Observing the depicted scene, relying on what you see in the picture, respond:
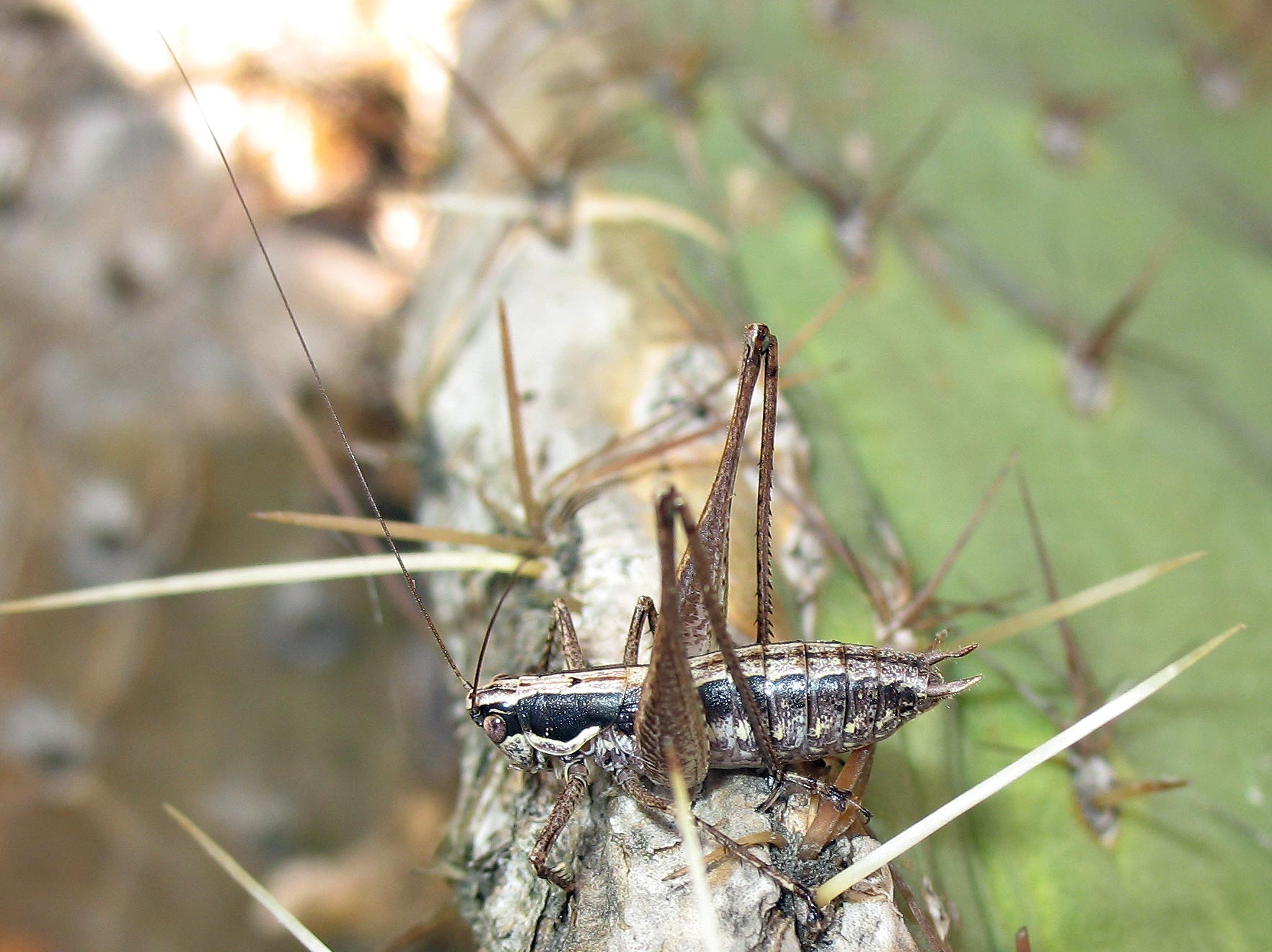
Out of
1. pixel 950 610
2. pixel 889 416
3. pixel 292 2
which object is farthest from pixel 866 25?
pixel 292 2

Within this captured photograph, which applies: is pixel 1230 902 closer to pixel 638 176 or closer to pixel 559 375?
pixel 559 375

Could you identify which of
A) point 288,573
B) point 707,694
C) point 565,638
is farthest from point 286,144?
point 707,694

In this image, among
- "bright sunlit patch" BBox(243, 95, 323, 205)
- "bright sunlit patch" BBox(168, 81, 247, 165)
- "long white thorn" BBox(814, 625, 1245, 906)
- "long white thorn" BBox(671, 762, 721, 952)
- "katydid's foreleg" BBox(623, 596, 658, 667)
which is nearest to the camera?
"long white thorn" BBox(671, 762, 721, 952)

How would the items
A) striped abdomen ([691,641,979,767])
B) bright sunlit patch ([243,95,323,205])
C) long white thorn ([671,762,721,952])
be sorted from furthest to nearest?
bright sunlit patch ([243,95,323,205]) < striped abdomen ([691,641,979,767]) < long white thorn ([671,762,721,952])

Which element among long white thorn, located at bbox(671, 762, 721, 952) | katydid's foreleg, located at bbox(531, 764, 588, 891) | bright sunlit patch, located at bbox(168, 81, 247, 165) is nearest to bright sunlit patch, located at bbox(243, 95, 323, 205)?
bright sunlit patch, located at bbox(168, 81, 247, 165)

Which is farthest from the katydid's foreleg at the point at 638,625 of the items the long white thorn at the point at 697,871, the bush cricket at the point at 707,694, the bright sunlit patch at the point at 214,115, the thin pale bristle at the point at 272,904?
the bright sunlit patch at the point at 214,115

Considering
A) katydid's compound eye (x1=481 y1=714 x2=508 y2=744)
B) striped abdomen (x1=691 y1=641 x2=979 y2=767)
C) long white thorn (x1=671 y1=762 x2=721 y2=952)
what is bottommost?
long white thorn (x1=671 y1=762 x2=721 y2=952)

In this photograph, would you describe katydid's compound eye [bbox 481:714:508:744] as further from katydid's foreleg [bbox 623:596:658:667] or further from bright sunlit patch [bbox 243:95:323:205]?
bright sunlit patch [bbox 243:95:323:205]
